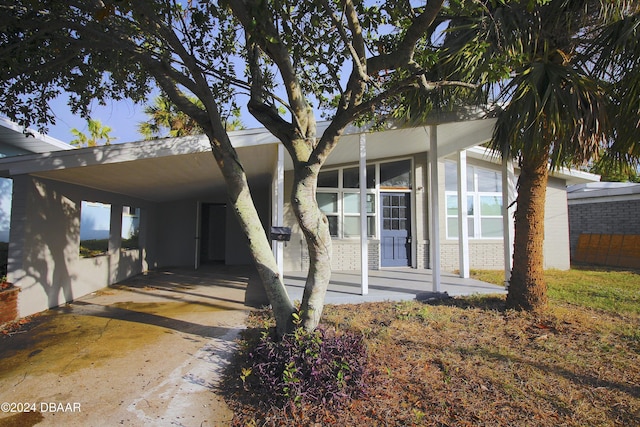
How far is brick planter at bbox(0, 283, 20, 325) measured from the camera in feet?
17.4

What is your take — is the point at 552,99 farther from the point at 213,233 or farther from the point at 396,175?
the point at 213,233

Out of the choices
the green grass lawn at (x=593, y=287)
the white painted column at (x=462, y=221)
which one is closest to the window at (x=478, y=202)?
the green grass lawn at (x=593, y=287)

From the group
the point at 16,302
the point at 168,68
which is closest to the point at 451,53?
the point at 168,68

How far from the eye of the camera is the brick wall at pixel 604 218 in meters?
12.1

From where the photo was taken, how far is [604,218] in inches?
509

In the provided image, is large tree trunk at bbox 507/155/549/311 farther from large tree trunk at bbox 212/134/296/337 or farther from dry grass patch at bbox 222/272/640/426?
large tree trunk at bbox 212/134/296/337

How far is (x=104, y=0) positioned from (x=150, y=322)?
447cm

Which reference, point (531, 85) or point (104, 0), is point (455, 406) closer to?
point (531, 85)

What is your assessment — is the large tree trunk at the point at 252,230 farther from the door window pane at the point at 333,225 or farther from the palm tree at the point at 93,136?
the palm tree at the point at 93,136

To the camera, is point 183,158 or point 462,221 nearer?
point 183,158

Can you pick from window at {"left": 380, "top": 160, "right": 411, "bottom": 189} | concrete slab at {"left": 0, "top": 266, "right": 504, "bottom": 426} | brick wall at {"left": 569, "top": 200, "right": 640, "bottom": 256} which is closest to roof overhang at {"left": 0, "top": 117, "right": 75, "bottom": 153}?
concrete slab at {"left": 0, "top": 266, "right": 504, "bottom": 426}

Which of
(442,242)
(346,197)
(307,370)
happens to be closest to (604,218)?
(442,242)

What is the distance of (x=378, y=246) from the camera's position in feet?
33.0

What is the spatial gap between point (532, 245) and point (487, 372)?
9.08ft
